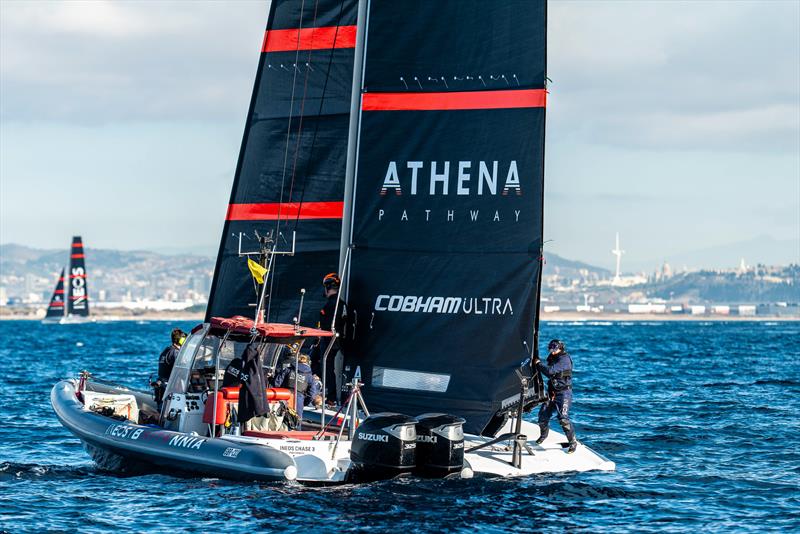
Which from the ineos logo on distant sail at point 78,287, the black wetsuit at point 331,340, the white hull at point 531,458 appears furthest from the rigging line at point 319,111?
the ineos logo on distant sail at point 78,287

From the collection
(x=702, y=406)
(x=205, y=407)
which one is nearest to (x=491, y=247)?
(x=205, y=407)

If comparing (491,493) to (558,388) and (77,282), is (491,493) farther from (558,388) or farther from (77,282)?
(77,282)

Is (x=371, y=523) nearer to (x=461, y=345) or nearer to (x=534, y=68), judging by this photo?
(x=461, y=345)

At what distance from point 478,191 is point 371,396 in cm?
322

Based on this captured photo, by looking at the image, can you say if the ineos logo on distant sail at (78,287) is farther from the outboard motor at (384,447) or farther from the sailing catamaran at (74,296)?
the outboard motor at (384,447)

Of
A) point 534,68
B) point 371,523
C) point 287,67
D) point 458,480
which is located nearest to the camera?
point 371,523

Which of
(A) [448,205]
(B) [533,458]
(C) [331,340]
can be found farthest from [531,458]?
(A) [448,205]

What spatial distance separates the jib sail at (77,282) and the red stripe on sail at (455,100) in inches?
3541

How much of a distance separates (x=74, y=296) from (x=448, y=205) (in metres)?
107

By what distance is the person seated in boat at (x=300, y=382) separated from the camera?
16.5 meters

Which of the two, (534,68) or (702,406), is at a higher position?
(534,68)

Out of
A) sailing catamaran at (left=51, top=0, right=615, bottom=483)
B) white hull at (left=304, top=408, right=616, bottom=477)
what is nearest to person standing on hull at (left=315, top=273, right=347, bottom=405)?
sailing catamaran at (left=51, top=0, right=615, bottom=483)

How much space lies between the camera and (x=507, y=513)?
13820mm

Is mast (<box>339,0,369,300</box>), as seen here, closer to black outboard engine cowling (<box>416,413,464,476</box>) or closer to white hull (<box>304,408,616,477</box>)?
white hull (<box>304,408,616,477</box>)
